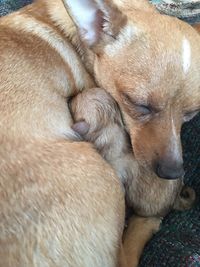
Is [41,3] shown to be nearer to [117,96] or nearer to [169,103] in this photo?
[117,96]

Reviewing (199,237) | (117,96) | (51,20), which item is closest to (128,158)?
(117,96)

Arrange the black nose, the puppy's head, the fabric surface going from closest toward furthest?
1. the black nose
2. the puppy's head
3. the fabric surface

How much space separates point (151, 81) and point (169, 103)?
4.6 inches

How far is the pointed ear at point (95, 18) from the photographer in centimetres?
211

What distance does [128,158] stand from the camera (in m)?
2.23

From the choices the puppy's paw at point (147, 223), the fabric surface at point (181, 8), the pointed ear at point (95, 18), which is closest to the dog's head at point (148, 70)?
the pointed ear at point (95, 18)

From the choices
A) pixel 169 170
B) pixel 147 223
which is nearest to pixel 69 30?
pixel 169 170

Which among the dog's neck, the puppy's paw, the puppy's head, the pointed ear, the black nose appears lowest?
the puppy's paw

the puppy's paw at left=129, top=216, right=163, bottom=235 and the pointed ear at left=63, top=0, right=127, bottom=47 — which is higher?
the pointed ear at left=63, top=0, right=127, bottom=47

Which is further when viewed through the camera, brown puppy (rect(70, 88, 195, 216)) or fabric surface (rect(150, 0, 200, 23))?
fabric surface (rect(150, 0, 200, 23))

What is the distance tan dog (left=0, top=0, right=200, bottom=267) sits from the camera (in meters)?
1.78

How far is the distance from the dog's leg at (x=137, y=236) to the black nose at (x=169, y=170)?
0.97 ft

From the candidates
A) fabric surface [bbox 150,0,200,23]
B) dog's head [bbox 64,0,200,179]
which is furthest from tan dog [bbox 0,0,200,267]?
fabric surface [bbox 150,0,200,23]

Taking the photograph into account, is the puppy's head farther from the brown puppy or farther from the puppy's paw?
the puppy's paw
